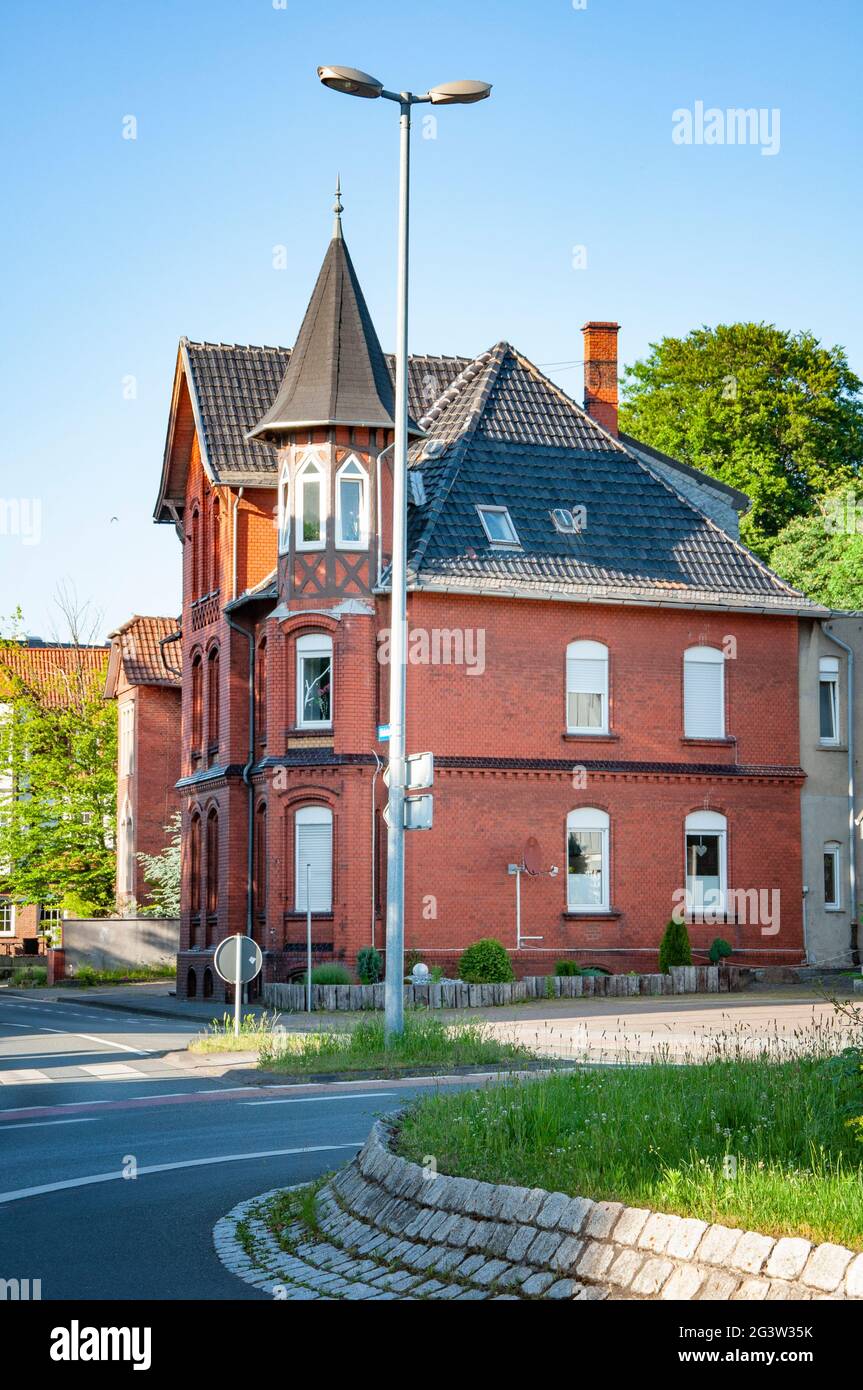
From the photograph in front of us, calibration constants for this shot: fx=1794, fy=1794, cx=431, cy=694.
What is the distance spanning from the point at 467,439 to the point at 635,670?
6169 millimetres

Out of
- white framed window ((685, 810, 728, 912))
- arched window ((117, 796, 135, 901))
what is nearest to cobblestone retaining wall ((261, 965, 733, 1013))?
white framed window ((685, 810, 728, 912))

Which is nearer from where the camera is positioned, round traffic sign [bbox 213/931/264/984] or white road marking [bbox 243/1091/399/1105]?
white road marking [bbox 243/1091/399/1105]

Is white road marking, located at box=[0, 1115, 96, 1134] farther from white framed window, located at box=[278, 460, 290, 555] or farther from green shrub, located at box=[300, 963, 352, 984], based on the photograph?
white framed window, located at box=[278, 460, 290, 555]

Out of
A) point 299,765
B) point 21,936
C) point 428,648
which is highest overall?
point 428,648

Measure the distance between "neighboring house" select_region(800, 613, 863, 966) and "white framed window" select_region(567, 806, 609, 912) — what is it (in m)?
4.84

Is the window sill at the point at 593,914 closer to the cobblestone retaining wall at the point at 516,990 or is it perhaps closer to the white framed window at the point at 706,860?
the cobblestone retaining wall at the point at 516,990

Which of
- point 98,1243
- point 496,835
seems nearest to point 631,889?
point 496,835

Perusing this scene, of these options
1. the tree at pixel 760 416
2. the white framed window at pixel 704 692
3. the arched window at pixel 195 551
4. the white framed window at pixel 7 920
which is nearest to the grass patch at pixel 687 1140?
the white framed window at pixel 704 692

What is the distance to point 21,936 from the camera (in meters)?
78.6

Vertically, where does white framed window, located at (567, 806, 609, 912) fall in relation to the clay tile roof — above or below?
below

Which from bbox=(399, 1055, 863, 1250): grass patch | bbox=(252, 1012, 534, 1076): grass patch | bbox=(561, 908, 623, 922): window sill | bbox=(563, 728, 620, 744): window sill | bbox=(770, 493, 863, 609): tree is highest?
bbox=(770, 493, 863, 609): tree

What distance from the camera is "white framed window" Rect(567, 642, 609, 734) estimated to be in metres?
37.3
